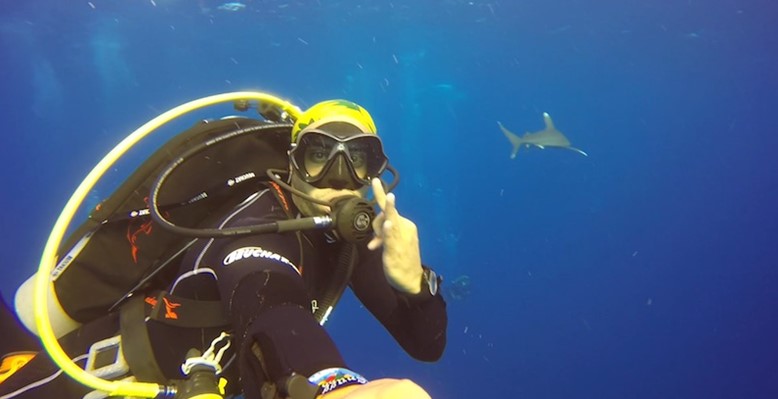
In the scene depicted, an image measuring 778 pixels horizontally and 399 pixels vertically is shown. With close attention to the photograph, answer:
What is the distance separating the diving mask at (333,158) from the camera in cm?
281

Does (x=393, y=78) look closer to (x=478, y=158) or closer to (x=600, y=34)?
(x=600, y=34)

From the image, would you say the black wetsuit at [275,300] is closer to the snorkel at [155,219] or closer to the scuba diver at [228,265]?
the scuba diver at [228,265]

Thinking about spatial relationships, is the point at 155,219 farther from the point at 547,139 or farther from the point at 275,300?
the point at 547,139

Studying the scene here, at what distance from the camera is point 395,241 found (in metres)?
2.34

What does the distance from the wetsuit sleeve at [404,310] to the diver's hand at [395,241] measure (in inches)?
11.8

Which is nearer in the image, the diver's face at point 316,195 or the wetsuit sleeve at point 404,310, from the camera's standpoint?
the diver's face at point 316,195

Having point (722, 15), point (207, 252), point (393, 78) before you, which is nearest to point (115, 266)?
point (207, 252)

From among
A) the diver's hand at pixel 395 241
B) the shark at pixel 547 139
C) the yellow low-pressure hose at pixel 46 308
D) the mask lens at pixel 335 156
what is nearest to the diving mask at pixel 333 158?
the mask lens at pixel 335 156

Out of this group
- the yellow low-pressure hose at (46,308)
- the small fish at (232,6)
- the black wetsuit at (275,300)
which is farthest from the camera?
the small fish at (232,6)

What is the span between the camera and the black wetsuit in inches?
67.2

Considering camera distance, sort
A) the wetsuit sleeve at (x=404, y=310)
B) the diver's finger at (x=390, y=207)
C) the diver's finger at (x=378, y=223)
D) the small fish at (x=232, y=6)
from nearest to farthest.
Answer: the diver's finger at (x=390, y=207) < the diver's finger at (x=378, y=223) < the wetsuit sleeve at (x=404, y=310) < the small fish at (x=232, y=6)

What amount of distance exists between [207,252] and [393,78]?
43.3 m

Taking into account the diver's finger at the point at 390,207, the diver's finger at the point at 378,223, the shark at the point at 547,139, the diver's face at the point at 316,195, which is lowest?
the shark at the point at 547,139

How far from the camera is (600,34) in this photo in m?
33.8
